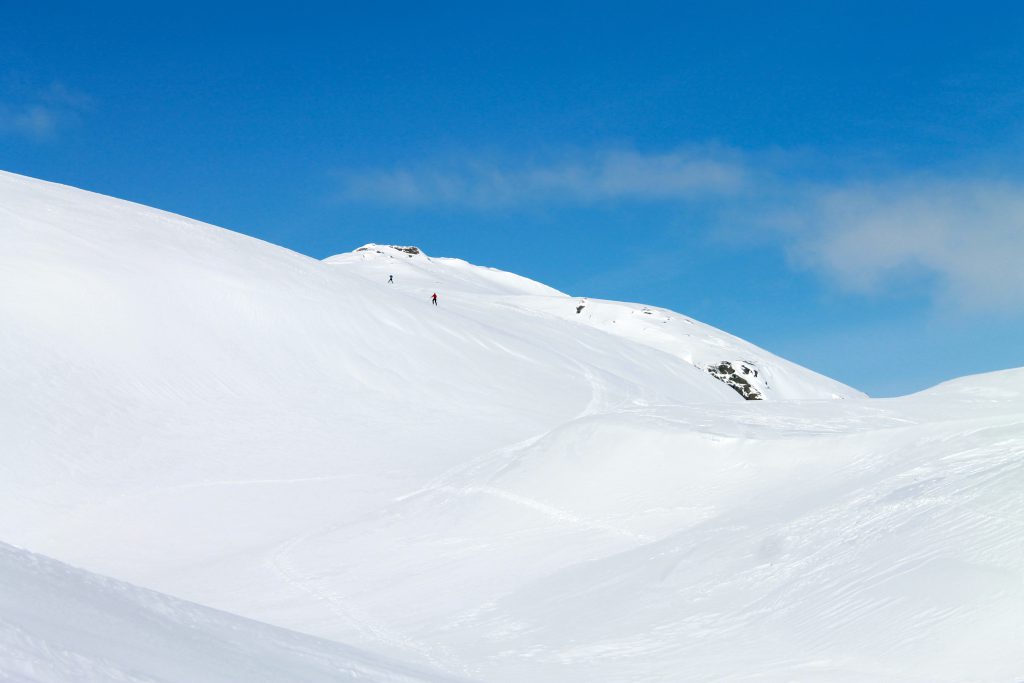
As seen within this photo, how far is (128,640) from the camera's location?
5.21 metres

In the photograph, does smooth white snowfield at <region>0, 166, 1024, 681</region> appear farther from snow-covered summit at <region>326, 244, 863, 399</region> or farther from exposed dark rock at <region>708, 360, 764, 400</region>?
exposed dark rock at <region>708, 360, 764, 400</region>

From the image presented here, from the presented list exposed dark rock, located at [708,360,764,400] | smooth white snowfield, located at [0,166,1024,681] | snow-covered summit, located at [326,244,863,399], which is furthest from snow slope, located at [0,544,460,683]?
exposed dark rock, located at [708,360,764,400]

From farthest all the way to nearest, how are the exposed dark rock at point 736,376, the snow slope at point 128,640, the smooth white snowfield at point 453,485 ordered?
the exposed dark rock at point 736,376
the smooth white snowfield at point 453,485
the snow slope at point 128,640

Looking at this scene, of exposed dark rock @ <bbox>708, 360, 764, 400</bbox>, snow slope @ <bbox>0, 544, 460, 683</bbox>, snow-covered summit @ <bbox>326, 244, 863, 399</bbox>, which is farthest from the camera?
snow-covered summit @ <bbox>326, 244, 863, 399</bbox>

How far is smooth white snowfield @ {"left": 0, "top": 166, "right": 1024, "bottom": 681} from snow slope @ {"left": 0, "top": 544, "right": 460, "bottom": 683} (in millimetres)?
121

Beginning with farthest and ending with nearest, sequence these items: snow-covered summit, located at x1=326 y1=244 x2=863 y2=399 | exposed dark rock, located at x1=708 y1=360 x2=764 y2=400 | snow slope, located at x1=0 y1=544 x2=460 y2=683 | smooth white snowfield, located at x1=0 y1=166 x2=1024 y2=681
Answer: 1. snow-covered summit, located at x1=326 y1=244 x2=863 y2=399
2. exposed dark rock, located at x1=708 y1=360 x2=764 y2=400
3. smooth white snowfield, located at x1=0 y1=166 x2=1024 y2=681
4. snow slope, located at x1=0 y1=544 x2=460 y2=683

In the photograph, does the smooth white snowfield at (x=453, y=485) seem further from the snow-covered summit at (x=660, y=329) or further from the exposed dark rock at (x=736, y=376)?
the exposed dark rock at (x=736, y=376)

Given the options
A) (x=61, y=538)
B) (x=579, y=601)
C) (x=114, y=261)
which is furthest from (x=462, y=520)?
(x=114, y=261)

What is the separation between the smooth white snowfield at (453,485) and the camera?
9.79 m

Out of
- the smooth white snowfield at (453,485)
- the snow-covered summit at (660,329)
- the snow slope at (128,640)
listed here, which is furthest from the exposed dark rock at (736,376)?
the snow slope at (128,640)

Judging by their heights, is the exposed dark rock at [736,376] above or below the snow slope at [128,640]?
above

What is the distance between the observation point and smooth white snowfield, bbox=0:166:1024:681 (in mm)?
9789

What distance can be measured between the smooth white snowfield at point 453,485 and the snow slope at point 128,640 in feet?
0.40

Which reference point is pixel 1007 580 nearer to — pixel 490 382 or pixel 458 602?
pixel 458 602
